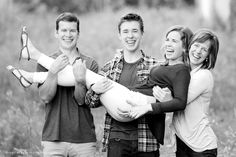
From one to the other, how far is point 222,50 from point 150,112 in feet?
24.8

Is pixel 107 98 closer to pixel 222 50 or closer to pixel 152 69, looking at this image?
pixel 152 69

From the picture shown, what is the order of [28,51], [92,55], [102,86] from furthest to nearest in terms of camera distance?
1. [92,55]
2. [28,51]
3. [102,86]

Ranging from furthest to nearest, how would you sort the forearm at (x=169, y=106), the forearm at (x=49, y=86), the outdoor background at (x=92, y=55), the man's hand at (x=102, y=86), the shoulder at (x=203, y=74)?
1. the outdoor background at (x=92, y=55)
2. the forearm at (x=49, y=86)
3. the man's hand at (x=102, y=86)
4. the shoulder at (x=203, y=74)
5. the forearm at (x=169, y=106)

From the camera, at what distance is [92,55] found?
1011 centimetres

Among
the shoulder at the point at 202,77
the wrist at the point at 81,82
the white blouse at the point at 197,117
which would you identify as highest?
the shoulder at the point at 202,77

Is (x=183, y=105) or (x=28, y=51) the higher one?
(x=28, y=51)

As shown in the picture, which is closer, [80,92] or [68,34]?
[80,92]

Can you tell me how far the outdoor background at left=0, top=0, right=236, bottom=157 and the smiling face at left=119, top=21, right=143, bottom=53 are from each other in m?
1.50

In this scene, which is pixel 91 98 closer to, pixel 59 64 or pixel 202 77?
pixel 59 64

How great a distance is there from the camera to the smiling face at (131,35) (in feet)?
13.4

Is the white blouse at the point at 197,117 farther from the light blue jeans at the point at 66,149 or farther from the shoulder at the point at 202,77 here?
the light blue jeans at the point at 66,149

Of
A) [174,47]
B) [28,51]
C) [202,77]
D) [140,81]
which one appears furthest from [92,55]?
[202,77]

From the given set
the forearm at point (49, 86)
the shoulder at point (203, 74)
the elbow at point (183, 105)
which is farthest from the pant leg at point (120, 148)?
the shoulder at point (203, 74)

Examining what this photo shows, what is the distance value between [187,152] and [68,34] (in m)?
1.40
